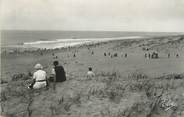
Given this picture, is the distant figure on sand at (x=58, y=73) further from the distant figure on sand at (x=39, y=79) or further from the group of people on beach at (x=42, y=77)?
the distant figure on sand at (x=39, y=79)

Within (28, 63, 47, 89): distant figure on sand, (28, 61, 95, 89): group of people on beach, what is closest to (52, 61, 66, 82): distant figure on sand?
(28, 61, 95, 89): group of people on beach

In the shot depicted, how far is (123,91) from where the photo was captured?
926 cm

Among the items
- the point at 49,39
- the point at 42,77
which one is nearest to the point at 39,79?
the point at 42,77

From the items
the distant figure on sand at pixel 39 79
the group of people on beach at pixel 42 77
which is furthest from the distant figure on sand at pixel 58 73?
the distant figure on sand at pixel 39 79

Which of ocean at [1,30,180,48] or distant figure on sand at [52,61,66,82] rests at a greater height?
distant figure on sand at [52,61,66,82]

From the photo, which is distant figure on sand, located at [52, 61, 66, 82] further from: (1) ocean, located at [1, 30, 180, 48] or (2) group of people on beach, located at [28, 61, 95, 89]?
(1) ocean, located at [1, 30, 180, 48]

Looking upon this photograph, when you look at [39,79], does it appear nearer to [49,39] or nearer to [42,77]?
[42,77]

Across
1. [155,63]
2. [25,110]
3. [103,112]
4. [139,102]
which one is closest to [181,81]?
[139,102]

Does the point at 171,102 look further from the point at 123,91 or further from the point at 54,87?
the point at 54,87

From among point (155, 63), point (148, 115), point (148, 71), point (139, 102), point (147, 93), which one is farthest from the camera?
point (155, 63)

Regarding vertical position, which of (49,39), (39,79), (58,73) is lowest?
(49,39)

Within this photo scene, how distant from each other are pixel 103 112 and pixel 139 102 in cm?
120

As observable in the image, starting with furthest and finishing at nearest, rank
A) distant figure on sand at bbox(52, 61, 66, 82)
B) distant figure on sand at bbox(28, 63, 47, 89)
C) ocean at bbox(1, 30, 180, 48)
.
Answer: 1. ocean at bbox(1, 30, 180, 48)
2. distant figure on sand at bbox(52, 61, 66, 82)
3. distant figure on sand at bbox(28, 63, 47, 89)

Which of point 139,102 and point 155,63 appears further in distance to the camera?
point 155,63
